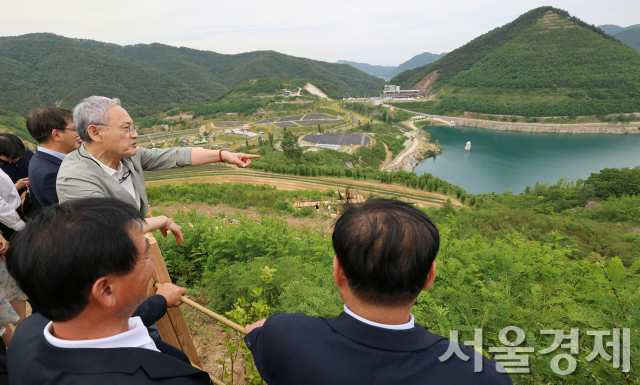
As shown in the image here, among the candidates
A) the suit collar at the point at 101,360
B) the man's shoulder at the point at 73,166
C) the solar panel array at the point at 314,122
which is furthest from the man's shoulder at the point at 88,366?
the solar panel array at the point at 314,122

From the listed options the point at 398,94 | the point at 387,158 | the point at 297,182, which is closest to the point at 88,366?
the point at 297,182

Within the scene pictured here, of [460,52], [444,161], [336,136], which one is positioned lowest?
[444,161]

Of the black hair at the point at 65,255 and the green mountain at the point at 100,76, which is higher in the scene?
the green mountain at the point at 100,76

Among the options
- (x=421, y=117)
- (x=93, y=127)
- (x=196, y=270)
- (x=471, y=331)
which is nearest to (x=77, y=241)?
(x=93, y=127)

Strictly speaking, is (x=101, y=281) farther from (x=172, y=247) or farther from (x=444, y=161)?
(x=444, y=161)

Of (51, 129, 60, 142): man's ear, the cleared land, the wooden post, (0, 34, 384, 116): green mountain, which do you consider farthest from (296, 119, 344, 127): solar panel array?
the wooden post

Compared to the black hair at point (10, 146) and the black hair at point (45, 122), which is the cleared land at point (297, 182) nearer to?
the black hair at point (10, 146)
